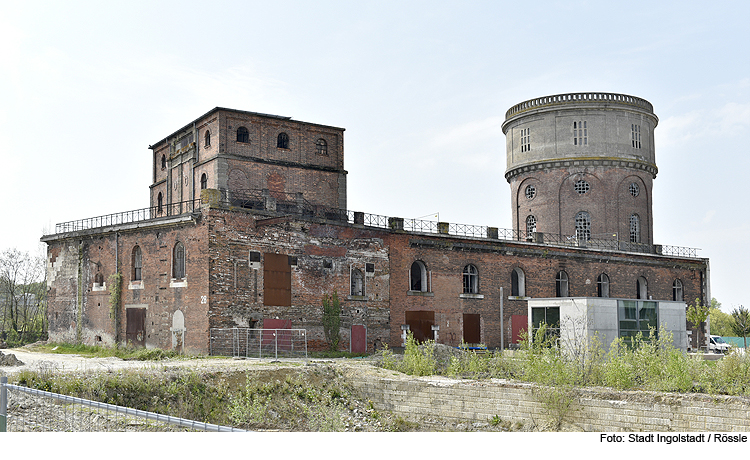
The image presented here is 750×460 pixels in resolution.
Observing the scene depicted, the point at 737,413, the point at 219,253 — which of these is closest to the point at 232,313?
the point at 219,253

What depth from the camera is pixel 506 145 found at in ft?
152

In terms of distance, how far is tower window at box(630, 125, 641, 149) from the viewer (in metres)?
43.1

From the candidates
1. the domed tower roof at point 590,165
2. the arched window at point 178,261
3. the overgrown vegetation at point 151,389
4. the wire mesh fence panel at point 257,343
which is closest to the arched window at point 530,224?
the domed tower roof at point 590,165

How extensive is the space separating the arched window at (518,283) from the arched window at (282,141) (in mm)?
13541

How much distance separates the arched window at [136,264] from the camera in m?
28.6

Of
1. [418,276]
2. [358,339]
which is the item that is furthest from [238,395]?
[418,276]

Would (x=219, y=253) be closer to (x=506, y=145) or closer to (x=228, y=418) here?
(x=228, y=418)

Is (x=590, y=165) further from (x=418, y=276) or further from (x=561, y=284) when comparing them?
(x=418, y=276)

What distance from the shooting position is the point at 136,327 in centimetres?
2805

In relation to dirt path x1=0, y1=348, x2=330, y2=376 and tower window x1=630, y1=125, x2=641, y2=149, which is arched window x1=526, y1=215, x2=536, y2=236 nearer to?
tower window x1=630, y1=125, x2=641, y2=149

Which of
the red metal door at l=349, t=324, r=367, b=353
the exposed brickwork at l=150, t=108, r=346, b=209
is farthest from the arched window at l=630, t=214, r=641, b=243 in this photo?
the red metal door at l=349, t=324, r=367, b=353

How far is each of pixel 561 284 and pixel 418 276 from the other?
378 inches

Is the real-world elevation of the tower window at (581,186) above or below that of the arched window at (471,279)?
above

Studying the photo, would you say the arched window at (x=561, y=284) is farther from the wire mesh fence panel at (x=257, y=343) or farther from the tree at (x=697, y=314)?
the wire mesh fence panel at (x=257, y=343)
